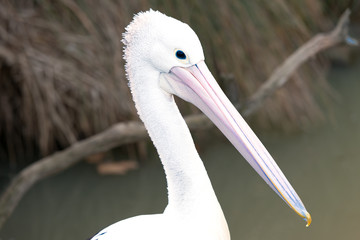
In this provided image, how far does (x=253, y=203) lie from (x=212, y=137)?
2.17 ft

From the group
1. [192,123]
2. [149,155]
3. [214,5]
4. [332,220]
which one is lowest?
[332,220]

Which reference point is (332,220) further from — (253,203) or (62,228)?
(62,228)

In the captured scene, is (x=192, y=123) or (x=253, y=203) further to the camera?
(x=253, y=203)

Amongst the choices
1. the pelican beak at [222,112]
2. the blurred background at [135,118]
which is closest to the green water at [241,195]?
the blurred background at [135,118]

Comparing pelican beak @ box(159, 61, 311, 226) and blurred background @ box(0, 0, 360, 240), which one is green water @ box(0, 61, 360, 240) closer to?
blurred background @ box(0, 0, 360, 240)

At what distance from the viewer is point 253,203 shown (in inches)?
143

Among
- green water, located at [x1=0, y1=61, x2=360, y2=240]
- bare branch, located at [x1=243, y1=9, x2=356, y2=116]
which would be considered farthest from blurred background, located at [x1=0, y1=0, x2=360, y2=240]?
bare branch, located at [x1=243, y1=9, x2=356, y2=116]

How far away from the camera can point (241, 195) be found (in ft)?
12.2

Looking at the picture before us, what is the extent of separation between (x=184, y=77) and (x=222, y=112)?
16cm

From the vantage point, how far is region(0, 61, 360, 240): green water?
345cm

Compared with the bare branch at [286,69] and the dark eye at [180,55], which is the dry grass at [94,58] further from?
the dark eye at [180,55]

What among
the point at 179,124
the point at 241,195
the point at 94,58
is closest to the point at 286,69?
the point at 241,195

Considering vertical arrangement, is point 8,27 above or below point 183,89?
above

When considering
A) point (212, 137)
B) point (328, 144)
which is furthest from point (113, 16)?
point (328, 144)
